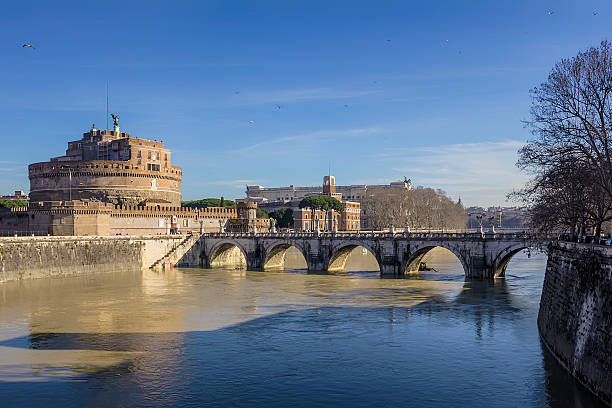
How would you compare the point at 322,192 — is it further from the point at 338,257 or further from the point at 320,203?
the point at 338,257

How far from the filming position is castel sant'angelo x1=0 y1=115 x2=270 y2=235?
68938 mm

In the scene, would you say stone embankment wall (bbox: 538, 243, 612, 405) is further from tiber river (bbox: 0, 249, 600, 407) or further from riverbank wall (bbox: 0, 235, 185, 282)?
riverbank wall (bbox: 0, 235, 185, 282)

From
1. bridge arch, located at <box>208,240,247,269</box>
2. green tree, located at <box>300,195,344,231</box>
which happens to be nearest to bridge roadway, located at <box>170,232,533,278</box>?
bridge arch, located at <box>208,240,247,269</box>

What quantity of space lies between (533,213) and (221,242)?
1724 inches

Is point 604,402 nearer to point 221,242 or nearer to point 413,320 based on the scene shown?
point 413,320

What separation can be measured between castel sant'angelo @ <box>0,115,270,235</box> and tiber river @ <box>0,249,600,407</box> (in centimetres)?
2124

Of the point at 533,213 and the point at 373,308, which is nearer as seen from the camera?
the point at 533,213

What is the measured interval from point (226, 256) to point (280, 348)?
1898 inches

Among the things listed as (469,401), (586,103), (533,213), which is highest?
(586,103)

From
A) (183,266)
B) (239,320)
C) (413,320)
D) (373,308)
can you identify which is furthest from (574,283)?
(183,266)

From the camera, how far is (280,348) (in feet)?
92.8

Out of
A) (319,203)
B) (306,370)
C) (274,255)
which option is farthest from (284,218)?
(306,370)

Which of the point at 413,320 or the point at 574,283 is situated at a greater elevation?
the point at 574,283

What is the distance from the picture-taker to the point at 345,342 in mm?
29344
